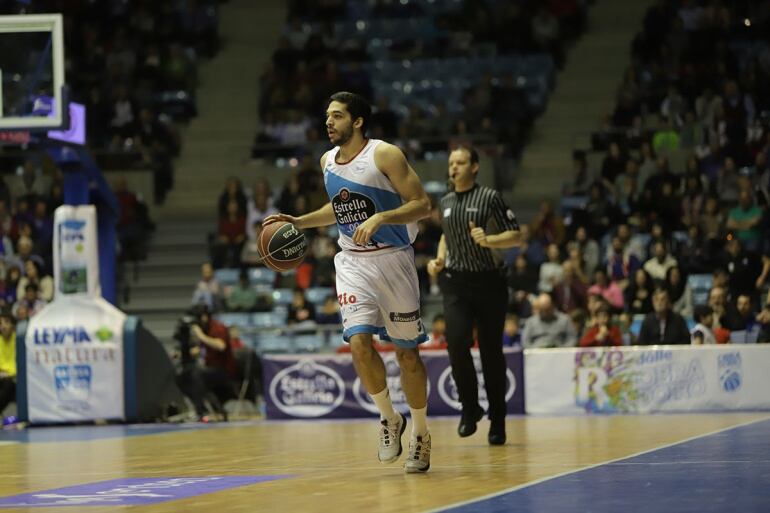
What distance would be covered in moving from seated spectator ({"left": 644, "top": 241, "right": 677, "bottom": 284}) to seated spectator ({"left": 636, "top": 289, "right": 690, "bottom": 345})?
8.20 ft

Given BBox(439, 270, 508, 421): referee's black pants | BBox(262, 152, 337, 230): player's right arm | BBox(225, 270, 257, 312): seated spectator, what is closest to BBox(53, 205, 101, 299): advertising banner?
BBox(225, 270, 257, 312): seated spectator

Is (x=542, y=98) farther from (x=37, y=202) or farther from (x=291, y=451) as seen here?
(x=291, y=451)

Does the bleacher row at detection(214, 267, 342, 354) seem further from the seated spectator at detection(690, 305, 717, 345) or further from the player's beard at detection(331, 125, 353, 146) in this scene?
the player's beard at detection(331, 125, 353, 146)

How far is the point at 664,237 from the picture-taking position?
1945 cm

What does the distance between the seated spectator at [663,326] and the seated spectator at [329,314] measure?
437 cm

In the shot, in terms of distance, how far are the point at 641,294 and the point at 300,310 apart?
448 centimetres

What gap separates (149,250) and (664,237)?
352 inches

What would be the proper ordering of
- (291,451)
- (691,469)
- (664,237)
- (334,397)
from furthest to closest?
(664,237), (334,397), (291,451), (691,469)

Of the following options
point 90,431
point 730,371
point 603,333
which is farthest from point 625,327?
point 90,431

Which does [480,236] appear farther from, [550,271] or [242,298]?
[242,298]

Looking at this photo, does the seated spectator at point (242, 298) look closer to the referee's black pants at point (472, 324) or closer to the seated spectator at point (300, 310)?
the seated spectator at point (300, 310)

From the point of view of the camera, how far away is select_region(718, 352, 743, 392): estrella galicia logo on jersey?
14.9 meters

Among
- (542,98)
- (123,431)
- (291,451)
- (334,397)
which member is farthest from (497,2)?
(291,451)

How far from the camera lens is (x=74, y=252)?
53.0 feet
